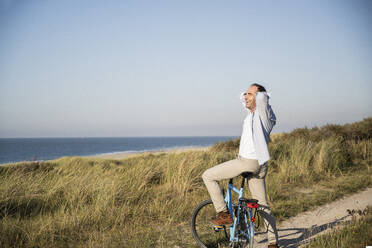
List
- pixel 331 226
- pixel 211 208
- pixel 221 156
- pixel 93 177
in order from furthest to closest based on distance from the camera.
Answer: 1. pixel 221 156
2. pixel 93 177
3. pixel 211 208
4. pixel 331 226

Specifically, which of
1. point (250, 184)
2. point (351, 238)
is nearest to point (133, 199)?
point (250, 184)

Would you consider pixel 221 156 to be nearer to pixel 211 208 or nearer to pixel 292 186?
pixel 292 186

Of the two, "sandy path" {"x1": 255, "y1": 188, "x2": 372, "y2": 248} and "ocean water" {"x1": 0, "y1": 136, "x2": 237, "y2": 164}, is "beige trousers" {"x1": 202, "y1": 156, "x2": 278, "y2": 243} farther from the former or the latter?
"ocean water" {"x1": 0, "y1": 136, "x2": 237, "y2": 164}

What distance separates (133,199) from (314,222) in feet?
12.8

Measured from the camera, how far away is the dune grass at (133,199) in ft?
14.6

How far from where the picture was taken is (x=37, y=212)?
5.83 m

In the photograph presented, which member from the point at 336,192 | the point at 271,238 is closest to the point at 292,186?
the point at 336,192

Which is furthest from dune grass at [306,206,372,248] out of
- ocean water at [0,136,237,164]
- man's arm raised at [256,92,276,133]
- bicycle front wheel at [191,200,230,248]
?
ocean water at [0,136,237,164]

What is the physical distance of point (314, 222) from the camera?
17.4ft

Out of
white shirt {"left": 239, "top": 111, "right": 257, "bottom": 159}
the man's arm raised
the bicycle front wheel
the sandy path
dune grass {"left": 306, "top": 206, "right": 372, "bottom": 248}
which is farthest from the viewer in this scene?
the sandy path

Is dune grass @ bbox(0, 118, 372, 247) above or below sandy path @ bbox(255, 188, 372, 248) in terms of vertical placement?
above

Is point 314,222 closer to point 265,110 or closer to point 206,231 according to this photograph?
point 206,231

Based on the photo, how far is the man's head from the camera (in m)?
3.31

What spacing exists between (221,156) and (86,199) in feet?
20.4
